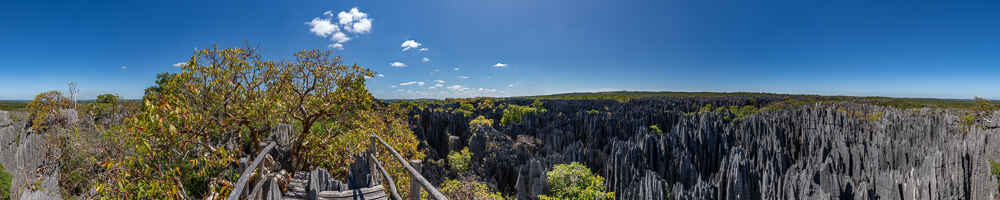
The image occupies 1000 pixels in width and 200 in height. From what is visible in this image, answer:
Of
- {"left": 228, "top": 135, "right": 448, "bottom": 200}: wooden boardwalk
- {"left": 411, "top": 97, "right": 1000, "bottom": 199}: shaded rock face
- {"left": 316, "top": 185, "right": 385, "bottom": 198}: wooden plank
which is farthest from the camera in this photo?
{"left": 411, "top": 97, "right": 1000, "bottom": 199}: shaded rock face

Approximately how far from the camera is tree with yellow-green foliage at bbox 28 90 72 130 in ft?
51.2

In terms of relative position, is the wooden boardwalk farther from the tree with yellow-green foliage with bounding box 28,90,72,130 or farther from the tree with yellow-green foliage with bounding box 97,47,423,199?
the tree with yellow-green foliage with bounding box 28,90,72,130

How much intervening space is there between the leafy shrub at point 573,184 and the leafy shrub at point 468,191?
93.0 inches

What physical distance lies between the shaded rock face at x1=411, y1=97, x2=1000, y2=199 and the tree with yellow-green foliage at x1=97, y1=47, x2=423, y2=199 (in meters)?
6.55

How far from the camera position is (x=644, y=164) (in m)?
11.5

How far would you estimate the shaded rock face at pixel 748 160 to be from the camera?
6859 mm

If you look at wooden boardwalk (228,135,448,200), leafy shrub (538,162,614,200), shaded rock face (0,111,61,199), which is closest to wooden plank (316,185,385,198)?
wooden boardwalk (228,135,448,200)

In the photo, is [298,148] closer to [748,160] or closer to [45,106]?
[748,160]

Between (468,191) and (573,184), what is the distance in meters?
4.11

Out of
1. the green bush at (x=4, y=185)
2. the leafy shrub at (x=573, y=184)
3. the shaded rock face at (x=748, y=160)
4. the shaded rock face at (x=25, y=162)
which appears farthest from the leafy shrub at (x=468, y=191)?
the green bush at (x=4, y=185)

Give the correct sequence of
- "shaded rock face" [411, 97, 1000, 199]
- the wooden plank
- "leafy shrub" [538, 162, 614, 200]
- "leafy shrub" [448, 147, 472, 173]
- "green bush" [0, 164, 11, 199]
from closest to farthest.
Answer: the wooden plank
"shaded rock face" [411, 97, 1000, 199]
"leafy shrub" [538, 162, 614, 200]
"green bush" [0, 164, 11, 199]
"leafy shrub" [448, 147, 472, 173]

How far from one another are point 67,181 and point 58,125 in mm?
6872

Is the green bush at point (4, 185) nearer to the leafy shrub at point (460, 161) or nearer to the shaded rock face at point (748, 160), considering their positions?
the shaded rock face at point (748, 160)

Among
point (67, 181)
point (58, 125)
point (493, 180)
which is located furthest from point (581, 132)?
point (58, 125)
